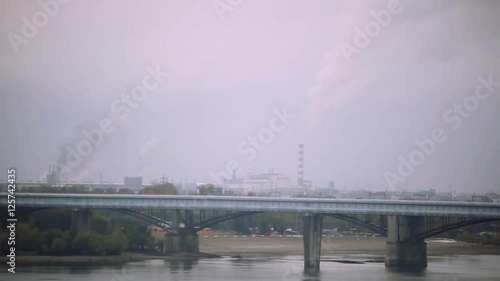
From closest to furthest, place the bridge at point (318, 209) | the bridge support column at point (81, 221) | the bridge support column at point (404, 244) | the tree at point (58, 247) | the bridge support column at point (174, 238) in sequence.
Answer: the bridge at point (318, 209)
the tree at point (58, 247)
the bridge support column at point (404, 244)
the bridge support column at point (81, 221)
the bridge support column at point (174, 238)

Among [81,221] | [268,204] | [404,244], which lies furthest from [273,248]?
[81,221]

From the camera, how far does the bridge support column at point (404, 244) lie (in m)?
99.2

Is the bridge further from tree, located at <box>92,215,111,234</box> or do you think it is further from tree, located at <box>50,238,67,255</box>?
tree, located at <box>50,238,67,255</box>

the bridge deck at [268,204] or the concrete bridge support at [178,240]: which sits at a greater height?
the bridge deck at [268,204]

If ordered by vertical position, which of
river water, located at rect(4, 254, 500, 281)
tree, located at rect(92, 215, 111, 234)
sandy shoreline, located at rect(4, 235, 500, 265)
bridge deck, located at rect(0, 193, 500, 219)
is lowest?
river water, located at rect(4, 254, 500, 281)

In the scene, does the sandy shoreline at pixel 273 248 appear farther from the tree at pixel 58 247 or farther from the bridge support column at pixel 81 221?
the bridge support column at pixel 81 221

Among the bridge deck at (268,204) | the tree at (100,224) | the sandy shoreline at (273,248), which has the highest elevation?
the bridge deck at (268,204)

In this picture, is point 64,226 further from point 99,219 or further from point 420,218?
point 420,218

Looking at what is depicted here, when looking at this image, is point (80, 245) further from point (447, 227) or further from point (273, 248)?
point (447, 227)

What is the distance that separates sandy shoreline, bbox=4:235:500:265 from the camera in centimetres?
9571

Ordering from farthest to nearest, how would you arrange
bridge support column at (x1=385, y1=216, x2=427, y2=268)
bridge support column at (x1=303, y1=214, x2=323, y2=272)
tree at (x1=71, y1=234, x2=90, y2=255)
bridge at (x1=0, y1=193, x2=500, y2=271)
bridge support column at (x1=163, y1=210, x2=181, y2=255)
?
bridge support column at (x1=163, y1=210, x2=181, y2=255)
bridge support column at (x1=385, y1=216, x2=427, y2=268)
tree at (x1=71, y1=234, x2=90, y2=255)
bridge at (x1=0, y1=193, x2=500, y2=271)
bridge support column at (x1=303, y1=214, x2=323, y2=272)

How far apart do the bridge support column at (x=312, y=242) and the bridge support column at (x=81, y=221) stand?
22379 millimetres

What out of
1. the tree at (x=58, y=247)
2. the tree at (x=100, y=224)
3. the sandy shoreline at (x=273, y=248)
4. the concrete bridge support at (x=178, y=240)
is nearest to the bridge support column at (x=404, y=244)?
the sandy shoreline at (x=273, y=248)

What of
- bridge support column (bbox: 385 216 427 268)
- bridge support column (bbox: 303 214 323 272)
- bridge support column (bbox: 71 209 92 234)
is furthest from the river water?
bridge support column (bbox: 71 209 92 234)
